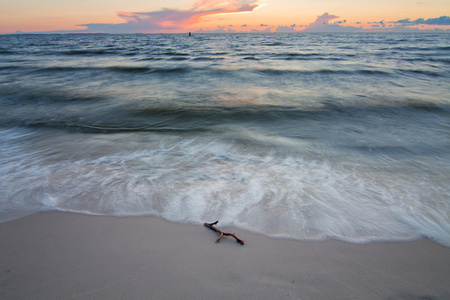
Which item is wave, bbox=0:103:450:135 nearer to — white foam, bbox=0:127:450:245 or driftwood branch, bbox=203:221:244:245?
white foam, bbox=0:127:450:245

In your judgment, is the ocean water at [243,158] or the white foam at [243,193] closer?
the white foam at [243,193]

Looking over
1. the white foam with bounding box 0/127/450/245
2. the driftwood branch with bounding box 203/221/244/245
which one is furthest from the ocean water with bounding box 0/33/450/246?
the driftwood branch with bounding box 203/221/244/245

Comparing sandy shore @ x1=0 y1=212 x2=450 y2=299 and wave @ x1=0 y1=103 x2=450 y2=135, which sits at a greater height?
wave @ x1=0 y1=103 x2=450 y2=135

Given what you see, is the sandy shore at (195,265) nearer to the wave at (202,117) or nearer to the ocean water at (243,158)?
the ocean water at (243,158)

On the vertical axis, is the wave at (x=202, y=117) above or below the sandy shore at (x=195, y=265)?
above

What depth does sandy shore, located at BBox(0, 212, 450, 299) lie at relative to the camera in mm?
1504

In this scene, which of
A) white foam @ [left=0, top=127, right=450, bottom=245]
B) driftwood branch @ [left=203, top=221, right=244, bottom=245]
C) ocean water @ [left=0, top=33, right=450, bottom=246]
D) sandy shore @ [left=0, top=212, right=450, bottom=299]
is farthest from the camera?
ocean water @ [left=0, top=33, right=450, bottom=246]

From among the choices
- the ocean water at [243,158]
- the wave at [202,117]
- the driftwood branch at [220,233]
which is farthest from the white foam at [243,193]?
the wave at [202,117]

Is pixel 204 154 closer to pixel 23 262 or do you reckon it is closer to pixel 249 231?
pixel 249 231

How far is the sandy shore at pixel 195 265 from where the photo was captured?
4.93ft

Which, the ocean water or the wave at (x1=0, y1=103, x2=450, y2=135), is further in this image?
the wave at (x1=0, y1=103, x2=450, y2=135)

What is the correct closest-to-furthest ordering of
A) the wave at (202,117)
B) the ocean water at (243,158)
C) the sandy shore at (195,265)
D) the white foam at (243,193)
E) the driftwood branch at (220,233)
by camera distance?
the sandy shore at (195,265)
the driftwood branch at (220,233)
the white foam at (243,193)
the ocean water at (243,158)
the wave at (202,117)

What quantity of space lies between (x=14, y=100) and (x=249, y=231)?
28.2 ft

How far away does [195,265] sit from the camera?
1690 mm
